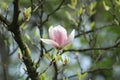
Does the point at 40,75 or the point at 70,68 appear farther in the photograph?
the point at 70,68

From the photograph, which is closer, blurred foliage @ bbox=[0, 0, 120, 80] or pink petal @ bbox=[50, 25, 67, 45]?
pink petal @ bbox=[50, 25, 67, 45]

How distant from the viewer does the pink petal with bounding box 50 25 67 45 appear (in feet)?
4.90

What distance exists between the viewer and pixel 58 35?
1494 mm

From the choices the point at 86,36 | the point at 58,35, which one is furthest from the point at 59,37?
the point at 86,36

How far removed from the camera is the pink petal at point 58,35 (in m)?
1.49

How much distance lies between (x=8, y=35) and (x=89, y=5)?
2.58 feet

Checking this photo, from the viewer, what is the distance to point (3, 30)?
2107 mm

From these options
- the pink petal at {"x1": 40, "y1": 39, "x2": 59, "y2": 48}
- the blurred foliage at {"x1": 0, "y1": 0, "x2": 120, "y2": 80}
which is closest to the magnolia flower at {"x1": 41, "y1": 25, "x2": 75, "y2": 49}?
the pink petal at {"x1": 40, "y1": 39, "x2": 59, "y2": 48}

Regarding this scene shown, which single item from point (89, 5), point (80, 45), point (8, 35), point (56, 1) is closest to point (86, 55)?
point (80, 45)

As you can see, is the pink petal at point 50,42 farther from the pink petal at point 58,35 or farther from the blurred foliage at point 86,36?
the blurred foliage at point 86,36

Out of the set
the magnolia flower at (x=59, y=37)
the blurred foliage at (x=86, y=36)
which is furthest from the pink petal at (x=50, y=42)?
the blurred foliage at (x=86, y=36)

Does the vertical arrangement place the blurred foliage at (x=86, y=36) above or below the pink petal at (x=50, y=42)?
below

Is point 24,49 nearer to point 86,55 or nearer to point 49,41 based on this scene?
point 49,41

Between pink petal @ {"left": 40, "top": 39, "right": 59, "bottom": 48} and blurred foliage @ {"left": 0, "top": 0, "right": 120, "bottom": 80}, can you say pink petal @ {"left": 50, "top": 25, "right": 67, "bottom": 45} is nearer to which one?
pink petal @ {"left": 40, "top": 39, "right": 59, "bottom": 48}
